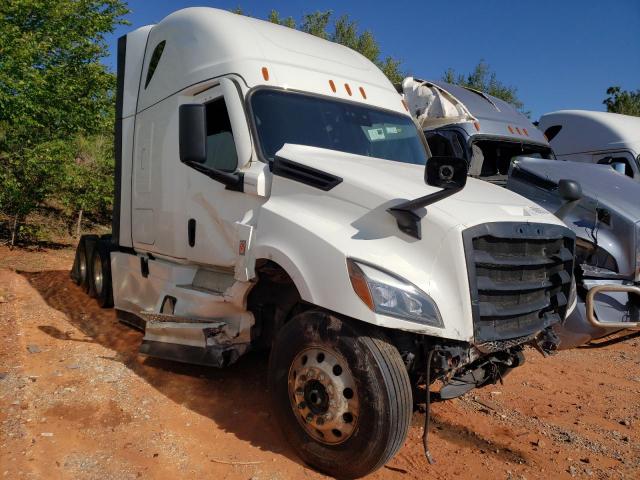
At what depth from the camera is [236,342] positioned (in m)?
4.11

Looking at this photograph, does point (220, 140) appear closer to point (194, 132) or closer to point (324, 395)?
point (194, 132)

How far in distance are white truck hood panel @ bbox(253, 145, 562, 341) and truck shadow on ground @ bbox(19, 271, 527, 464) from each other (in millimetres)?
1221

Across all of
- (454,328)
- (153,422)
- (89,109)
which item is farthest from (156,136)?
(89,109)

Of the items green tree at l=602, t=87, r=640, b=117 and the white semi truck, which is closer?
the white semi truck

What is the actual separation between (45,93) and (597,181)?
983 centimetres

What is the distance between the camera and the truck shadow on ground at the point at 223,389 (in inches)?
147

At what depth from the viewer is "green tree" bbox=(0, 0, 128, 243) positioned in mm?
9461

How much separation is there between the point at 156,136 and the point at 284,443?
340 centimetres

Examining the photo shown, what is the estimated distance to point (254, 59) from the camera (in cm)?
425

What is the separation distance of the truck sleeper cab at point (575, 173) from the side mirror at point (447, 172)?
166 cm

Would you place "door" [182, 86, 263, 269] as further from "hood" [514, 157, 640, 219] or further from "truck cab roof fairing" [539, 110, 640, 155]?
"truck cab roof fairing" [539, 110, 640, 155]

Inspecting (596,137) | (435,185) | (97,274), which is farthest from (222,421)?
(596,137)

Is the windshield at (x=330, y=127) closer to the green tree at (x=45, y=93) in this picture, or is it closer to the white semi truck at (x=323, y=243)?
the white semi truck at (x=323, y=243)

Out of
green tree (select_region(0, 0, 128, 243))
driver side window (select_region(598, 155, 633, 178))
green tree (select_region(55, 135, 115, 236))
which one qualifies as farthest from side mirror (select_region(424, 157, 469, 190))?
green tree (select_region(55, 135, 115, 236))
